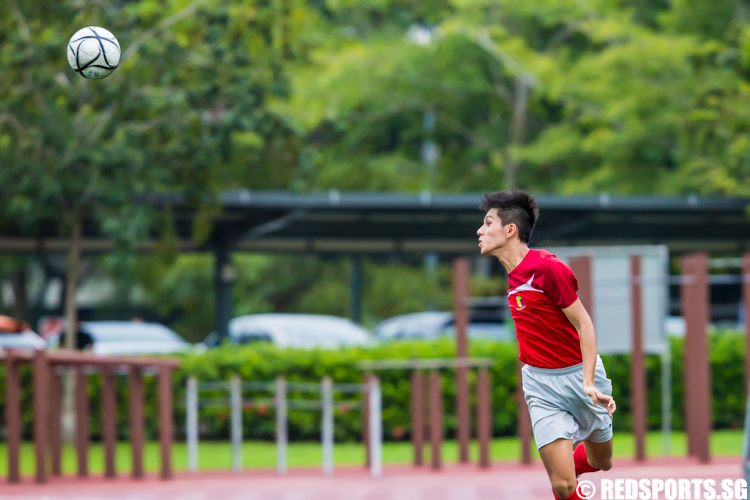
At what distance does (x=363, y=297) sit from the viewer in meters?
36.5

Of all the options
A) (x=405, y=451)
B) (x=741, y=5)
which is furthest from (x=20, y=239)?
(x=741, y=5)

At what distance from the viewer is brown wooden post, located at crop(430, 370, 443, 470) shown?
14016 millimetres

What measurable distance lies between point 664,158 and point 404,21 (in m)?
11.3

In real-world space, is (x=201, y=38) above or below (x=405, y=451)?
above

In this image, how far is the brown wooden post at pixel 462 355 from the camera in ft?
47.5

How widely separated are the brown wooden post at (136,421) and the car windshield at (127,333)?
32.1 feet

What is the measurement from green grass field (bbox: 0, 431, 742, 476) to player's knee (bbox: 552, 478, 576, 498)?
9.53m

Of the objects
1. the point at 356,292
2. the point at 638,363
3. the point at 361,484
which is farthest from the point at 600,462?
the point at 356,292

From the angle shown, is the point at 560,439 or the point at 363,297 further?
the point at 363,297

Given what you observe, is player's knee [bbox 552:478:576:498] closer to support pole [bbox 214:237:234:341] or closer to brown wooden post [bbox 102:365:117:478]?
brown wooden post [bbox 102:365:117:478]

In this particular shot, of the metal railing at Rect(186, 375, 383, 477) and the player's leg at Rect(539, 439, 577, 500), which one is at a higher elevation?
the player's leg at Rect(539, 439, 577, 500)

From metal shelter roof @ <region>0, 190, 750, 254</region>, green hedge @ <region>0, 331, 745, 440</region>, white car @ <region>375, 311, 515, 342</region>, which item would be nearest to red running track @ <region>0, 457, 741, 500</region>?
green hedge @ <region>0, 331, 745, 440</region>

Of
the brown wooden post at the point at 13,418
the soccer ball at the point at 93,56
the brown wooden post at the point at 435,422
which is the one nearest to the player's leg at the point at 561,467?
the soccer ball at the point at 93,56

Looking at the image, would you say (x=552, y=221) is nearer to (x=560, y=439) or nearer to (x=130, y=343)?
(x=130, y=343)
